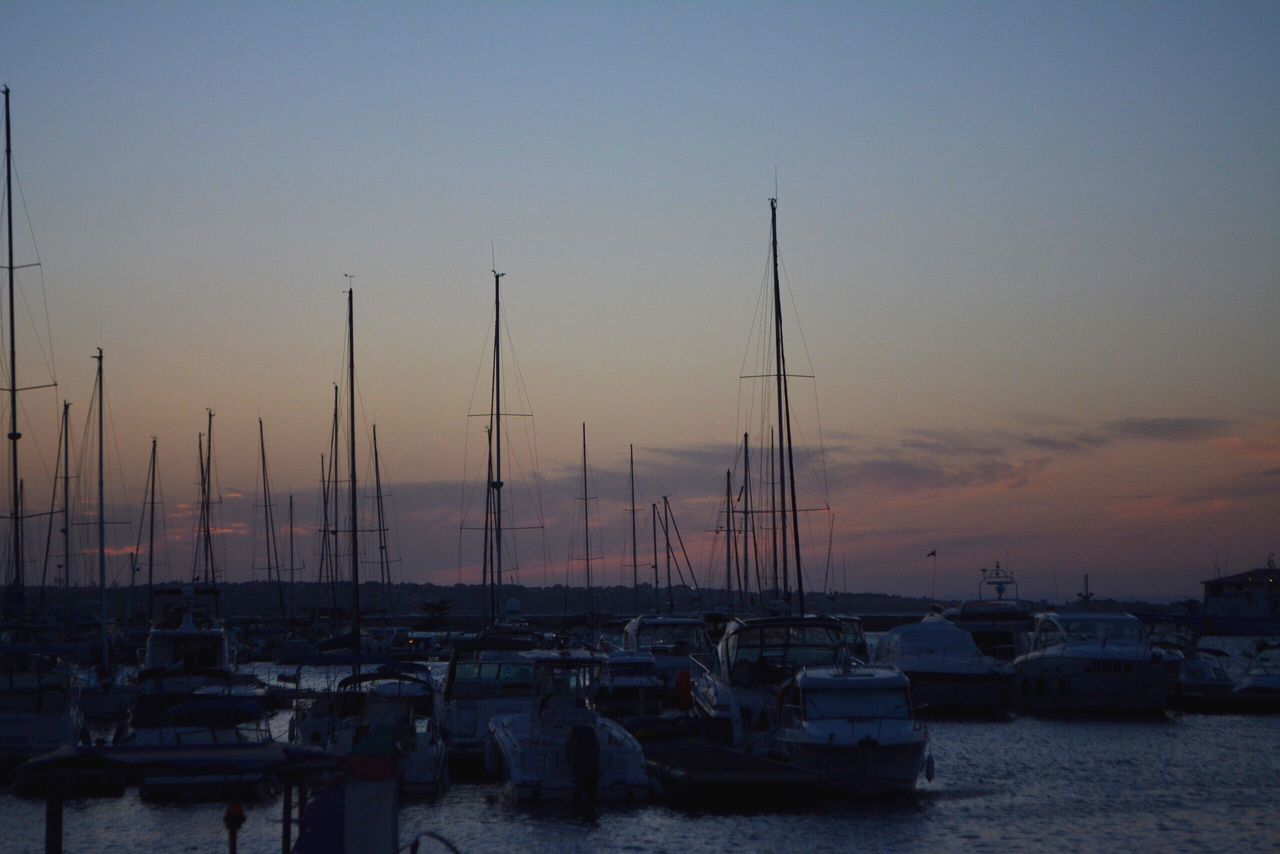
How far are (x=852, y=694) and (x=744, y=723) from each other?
15.1 feet

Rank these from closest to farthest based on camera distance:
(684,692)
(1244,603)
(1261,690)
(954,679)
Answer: (684,692) < (954,679) < (1261,690) < (1244,603)

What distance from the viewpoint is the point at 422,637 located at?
83.9m

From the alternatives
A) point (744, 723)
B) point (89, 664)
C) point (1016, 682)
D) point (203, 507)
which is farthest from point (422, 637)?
point (744, 723)

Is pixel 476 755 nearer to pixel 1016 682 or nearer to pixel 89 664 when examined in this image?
pixel 1016 682

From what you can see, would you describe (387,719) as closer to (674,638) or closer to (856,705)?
(856,705)

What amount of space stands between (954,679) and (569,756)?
851 inches

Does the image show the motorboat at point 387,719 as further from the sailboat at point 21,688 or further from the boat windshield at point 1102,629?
the boat windshield at point 1102,629

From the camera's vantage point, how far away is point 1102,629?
4734cm

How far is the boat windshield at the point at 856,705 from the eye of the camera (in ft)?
94.9

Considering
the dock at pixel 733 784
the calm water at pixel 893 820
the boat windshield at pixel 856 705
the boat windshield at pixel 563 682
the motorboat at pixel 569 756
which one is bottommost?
the calm water at pixel 893 820

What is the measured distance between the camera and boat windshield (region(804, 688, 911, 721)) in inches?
1139

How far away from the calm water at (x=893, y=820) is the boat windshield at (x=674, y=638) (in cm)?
1941

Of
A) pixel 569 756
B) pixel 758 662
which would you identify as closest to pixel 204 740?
pixel 569 756

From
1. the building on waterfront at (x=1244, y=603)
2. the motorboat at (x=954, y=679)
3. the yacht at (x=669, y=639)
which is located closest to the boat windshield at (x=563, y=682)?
the motorboat at (x=954, y=679)
